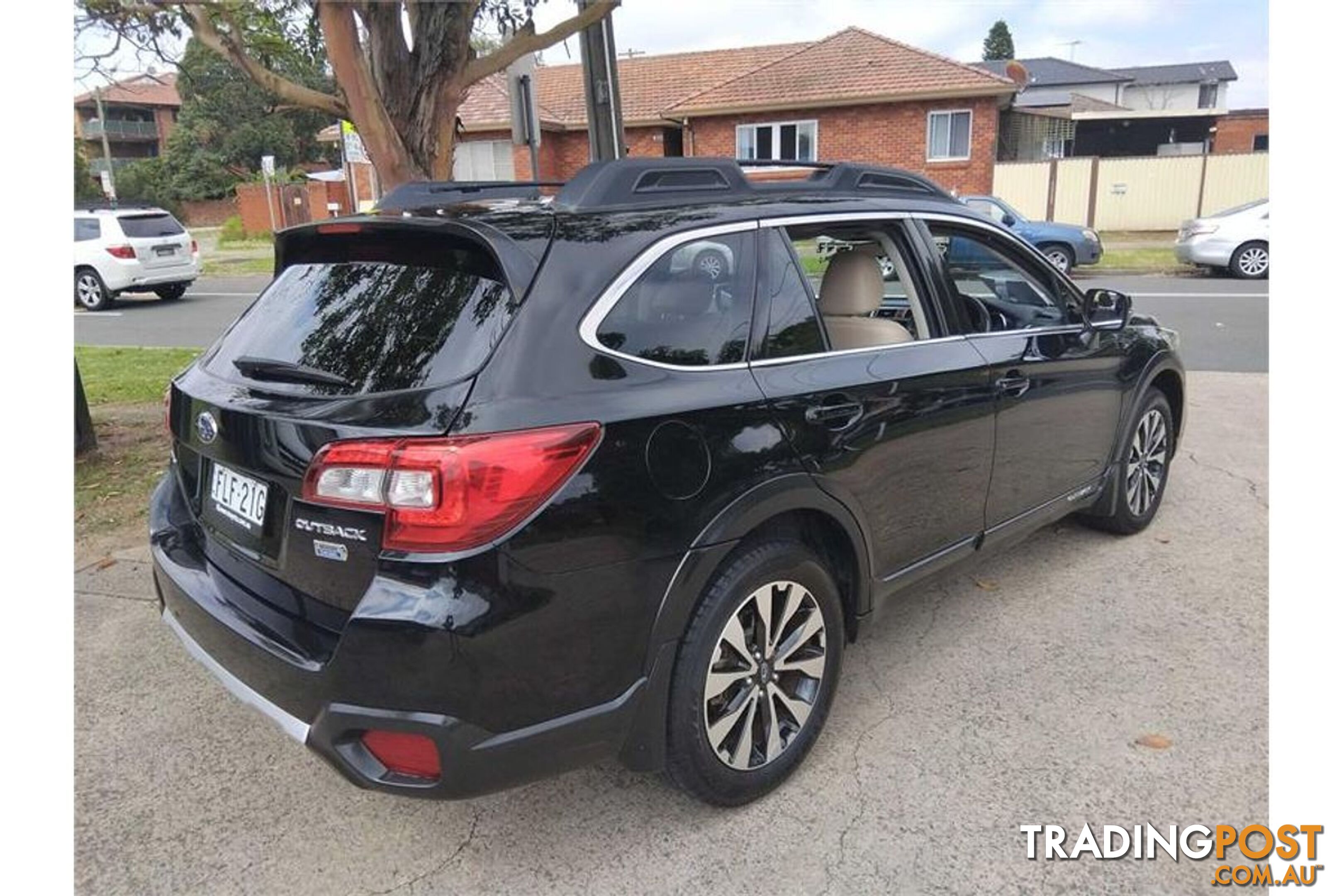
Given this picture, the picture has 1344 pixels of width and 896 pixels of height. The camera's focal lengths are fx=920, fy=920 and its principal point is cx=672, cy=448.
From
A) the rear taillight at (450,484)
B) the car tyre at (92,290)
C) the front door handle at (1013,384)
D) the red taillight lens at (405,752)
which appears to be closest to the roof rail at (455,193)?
the rear taillight at (450,484)

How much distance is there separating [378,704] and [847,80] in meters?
24.7

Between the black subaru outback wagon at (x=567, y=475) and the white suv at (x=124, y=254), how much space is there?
51.5 feet

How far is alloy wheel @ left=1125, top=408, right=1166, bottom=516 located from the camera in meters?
4.60

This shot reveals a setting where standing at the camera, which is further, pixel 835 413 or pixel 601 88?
pixel 601 88

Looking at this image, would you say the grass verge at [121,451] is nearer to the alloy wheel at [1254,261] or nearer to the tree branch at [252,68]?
the tree branch at [252,68]

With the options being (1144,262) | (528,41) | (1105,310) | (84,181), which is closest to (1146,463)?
(1105,310)

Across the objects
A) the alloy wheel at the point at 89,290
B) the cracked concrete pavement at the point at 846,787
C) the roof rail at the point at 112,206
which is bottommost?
the cracked concrete pavement at the point at 846,787

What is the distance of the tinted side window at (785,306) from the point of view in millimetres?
2814

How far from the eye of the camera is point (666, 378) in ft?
8.00

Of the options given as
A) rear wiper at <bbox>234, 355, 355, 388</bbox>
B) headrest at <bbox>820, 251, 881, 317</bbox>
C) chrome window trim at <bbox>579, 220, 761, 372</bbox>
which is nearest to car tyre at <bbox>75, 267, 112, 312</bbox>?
rear wiper at <bbox>234, 355, 355, 388</bbox>

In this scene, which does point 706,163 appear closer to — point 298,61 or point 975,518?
point 975,518

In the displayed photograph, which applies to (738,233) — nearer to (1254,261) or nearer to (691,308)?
(691,308)

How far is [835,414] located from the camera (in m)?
2.86

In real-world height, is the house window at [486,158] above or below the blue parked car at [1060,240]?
above
